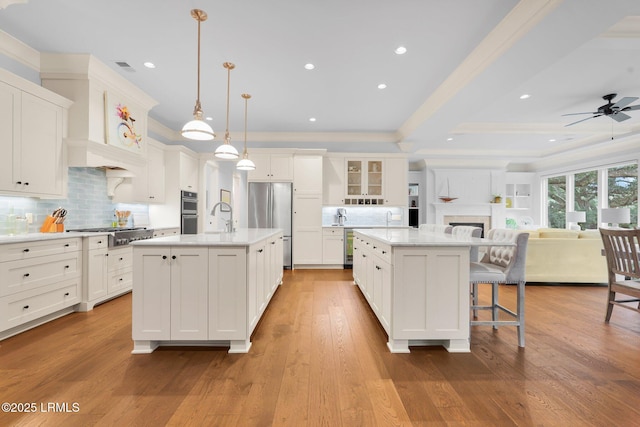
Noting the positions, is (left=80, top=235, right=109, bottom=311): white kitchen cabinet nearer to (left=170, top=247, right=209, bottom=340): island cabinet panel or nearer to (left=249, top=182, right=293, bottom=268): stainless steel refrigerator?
(left=170, top=247, right=209, bottom=340): island cabinet panel

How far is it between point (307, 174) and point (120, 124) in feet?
10.7

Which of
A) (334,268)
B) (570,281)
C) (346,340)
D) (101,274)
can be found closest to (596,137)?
(570,281)

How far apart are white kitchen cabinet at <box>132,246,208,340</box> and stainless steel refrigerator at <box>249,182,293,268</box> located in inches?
143

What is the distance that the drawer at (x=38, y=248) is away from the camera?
2523 mm

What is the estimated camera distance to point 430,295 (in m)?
2.35

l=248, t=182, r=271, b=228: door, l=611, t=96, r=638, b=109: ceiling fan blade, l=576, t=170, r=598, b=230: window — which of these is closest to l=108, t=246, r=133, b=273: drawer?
l=248, t=182, r=271, b=228: door

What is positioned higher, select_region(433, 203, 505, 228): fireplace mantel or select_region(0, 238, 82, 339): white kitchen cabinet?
select_region(433, 203, 505, 228): fireplace mantel

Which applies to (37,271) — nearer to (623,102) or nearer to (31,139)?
(31,139)

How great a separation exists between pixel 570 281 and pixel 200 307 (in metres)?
5.31

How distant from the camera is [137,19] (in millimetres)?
2607

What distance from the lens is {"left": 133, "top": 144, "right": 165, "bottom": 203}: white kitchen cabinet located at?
15.3 ft

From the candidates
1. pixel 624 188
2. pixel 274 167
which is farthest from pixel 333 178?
pixel 624 188

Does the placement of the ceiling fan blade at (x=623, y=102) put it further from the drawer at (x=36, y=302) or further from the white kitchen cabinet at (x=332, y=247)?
the drawer at (x=36, y=302)

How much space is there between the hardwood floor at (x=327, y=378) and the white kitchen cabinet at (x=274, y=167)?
3582 millimetres
